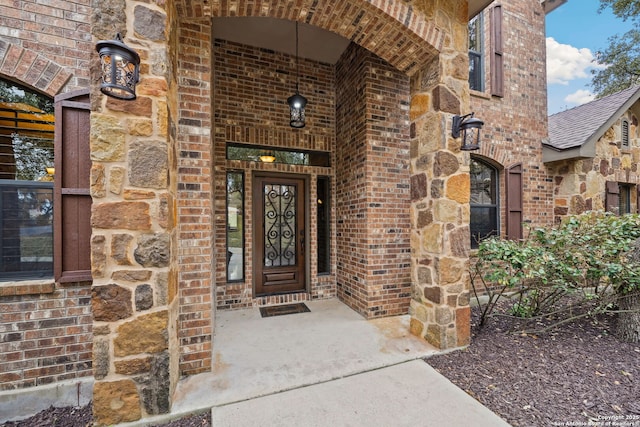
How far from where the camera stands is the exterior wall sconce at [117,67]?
60.6 inches

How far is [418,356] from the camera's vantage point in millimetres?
2574

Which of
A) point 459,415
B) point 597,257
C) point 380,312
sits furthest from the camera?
point 380,312

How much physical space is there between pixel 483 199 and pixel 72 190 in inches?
218

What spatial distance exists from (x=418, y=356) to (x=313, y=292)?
1955mm

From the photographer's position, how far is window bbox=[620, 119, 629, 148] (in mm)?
5287

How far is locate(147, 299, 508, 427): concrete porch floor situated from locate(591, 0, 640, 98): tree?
13.3 m

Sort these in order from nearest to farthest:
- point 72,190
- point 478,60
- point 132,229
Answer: point 132,229
point 72,190
point 478,60

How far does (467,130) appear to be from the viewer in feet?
8.61

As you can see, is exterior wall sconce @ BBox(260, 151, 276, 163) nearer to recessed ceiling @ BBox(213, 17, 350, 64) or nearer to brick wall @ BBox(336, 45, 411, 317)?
brick wall @ BBox(336, 45, 411, 317)

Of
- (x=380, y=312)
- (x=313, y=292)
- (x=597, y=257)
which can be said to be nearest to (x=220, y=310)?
(x=313, y=292)

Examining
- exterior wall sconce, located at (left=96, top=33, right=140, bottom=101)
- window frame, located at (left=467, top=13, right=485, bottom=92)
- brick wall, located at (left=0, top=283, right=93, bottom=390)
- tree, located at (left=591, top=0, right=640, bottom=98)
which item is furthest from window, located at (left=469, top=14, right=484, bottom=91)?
tree, located at (left=591, top=0, right=640, bottom=98)

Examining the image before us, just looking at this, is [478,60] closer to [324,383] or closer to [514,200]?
[514,200]

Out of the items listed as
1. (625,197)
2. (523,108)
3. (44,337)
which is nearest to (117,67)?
(44,337)

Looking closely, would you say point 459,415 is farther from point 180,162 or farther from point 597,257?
point 180,162
